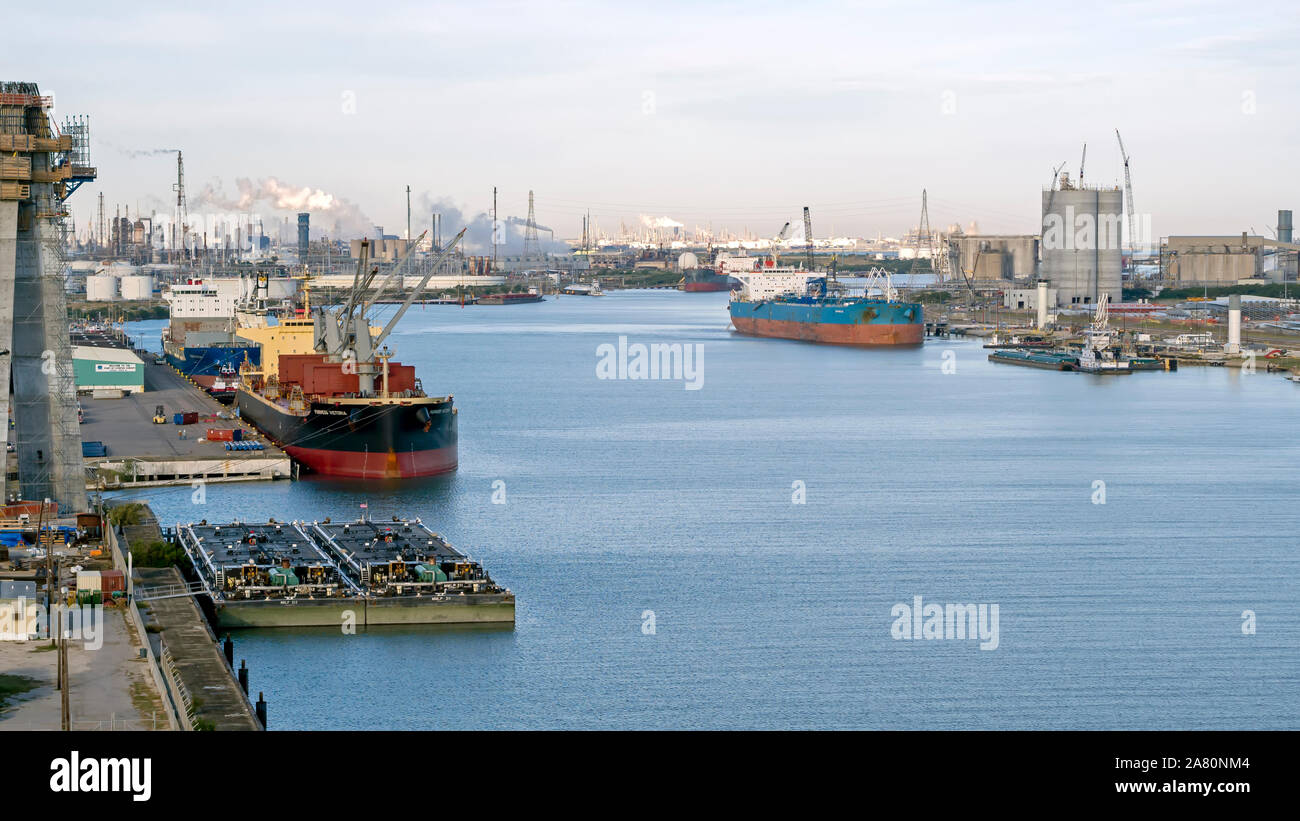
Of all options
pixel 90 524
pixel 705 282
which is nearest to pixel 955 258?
pixel 705 282

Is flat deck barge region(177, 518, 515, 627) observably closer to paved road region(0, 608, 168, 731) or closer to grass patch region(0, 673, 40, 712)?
paved road region(0, 608, 168, 731)

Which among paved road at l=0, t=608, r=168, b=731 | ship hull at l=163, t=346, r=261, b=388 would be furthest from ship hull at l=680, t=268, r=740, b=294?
paved road at l=0, t=608, r=168, b=731

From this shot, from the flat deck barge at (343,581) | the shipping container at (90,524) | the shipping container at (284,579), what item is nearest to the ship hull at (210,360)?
the flat deck barge at (343,581)

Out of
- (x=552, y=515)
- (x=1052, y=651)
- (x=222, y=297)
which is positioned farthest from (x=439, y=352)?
(x=1052, y=651)

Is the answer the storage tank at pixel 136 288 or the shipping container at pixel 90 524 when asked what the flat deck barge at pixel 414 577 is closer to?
the shipping container at pixel 90 524

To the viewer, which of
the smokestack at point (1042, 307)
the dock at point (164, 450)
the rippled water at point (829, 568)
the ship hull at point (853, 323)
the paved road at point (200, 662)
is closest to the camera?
the paved road at point (200, 662)

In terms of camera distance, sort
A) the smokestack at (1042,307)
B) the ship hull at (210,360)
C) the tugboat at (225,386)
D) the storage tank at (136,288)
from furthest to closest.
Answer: the storage tank at (136,288)
the smokestack at (1042,307)
the ship hull at (210,360)
the tugboat at (225,386)
